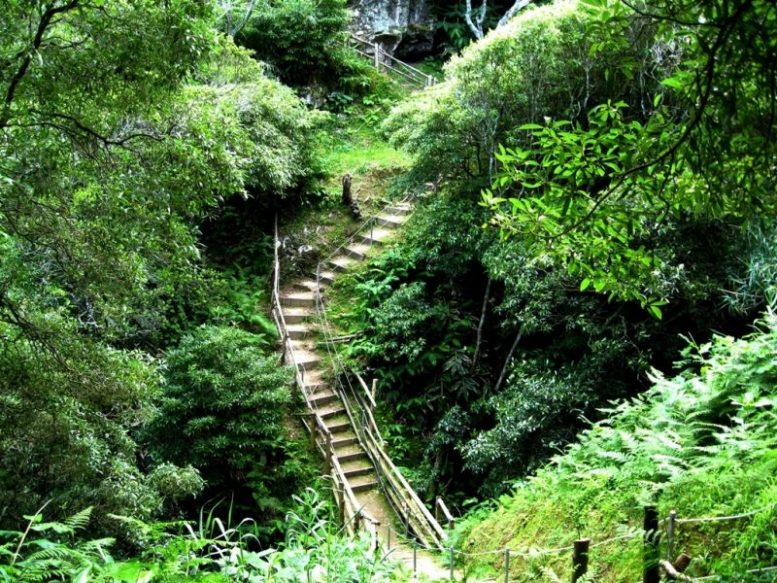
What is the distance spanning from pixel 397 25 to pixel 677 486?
24553 millimetres

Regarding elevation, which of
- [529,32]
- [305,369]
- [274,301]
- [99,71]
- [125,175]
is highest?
[529,32]

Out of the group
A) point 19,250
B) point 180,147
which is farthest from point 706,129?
point 19,250

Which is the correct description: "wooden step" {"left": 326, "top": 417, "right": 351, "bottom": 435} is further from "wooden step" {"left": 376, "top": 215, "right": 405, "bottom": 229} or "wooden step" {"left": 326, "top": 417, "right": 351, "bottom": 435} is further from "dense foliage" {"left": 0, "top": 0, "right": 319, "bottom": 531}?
"wooden step" {"left": 376, "top": 215, "right": 405, "bottom": 229}

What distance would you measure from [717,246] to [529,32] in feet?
15.5

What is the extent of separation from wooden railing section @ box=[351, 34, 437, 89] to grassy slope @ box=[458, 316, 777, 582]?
1986 centimetres

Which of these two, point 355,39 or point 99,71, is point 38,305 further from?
point 355,39

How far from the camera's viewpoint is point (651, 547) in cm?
354

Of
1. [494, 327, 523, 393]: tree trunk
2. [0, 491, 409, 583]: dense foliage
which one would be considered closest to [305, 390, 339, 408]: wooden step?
[494, 327, 523, 393]: tree trunk

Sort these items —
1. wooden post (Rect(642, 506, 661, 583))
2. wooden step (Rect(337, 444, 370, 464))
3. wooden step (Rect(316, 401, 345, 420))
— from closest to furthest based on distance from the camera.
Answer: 1. wooden post (Rect(642, 506, 661, 583))
2. wooden step (Rect(337, 444, 370, 464))
3. wooden step (Rect(316, 401, 345, 420))

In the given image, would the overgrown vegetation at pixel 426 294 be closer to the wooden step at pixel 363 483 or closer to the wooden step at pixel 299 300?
the wooden step at pixel 299 300

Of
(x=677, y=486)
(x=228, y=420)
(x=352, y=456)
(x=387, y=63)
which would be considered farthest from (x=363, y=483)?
(x=387, y=63)

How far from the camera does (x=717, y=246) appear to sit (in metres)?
9.57

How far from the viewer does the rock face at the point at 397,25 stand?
26141 mm

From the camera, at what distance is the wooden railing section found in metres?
25.1
